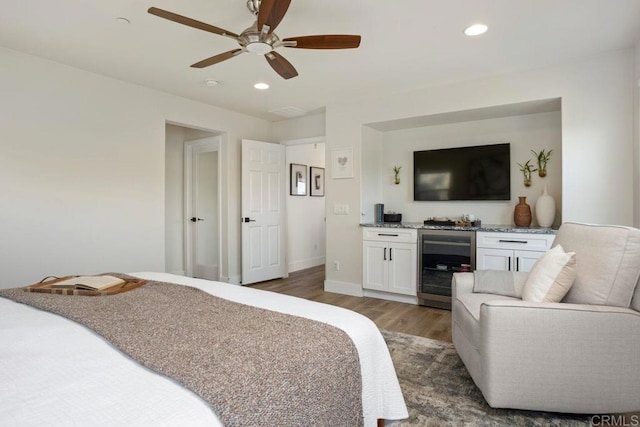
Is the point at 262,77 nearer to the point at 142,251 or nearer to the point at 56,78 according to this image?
the point at 56,78

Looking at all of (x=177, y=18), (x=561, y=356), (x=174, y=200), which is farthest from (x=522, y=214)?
(x=174, y=200)

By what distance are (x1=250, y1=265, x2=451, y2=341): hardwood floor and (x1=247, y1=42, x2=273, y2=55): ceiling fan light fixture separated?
247cm

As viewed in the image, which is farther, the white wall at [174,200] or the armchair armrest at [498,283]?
the white wall at [174,200]

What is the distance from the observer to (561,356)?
69.2 inches

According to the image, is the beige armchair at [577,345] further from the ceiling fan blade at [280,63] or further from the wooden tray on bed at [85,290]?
the ceiling fan blade at [280,63]

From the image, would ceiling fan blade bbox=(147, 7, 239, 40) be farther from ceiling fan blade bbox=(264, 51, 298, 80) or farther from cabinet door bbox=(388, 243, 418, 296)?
cabinet door bbox=(388, 243, 418, 296)

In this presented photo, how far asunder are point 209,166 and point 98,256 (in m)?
2.31

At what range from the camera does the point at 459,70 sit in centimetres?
345

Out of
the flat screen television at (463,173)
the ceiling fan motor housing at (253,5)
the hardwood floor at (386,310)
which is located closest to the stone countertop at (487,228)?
the flat screen television at (463,173)

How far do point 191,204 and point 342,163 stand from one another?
2.45 metres

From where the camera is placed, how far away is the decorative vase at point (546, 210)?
3.58 meters

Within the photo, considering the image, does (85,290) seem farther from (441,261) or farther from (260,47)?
(441,261)

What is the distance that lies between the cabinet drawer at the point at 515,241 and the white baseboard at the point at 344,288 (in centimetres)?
153
